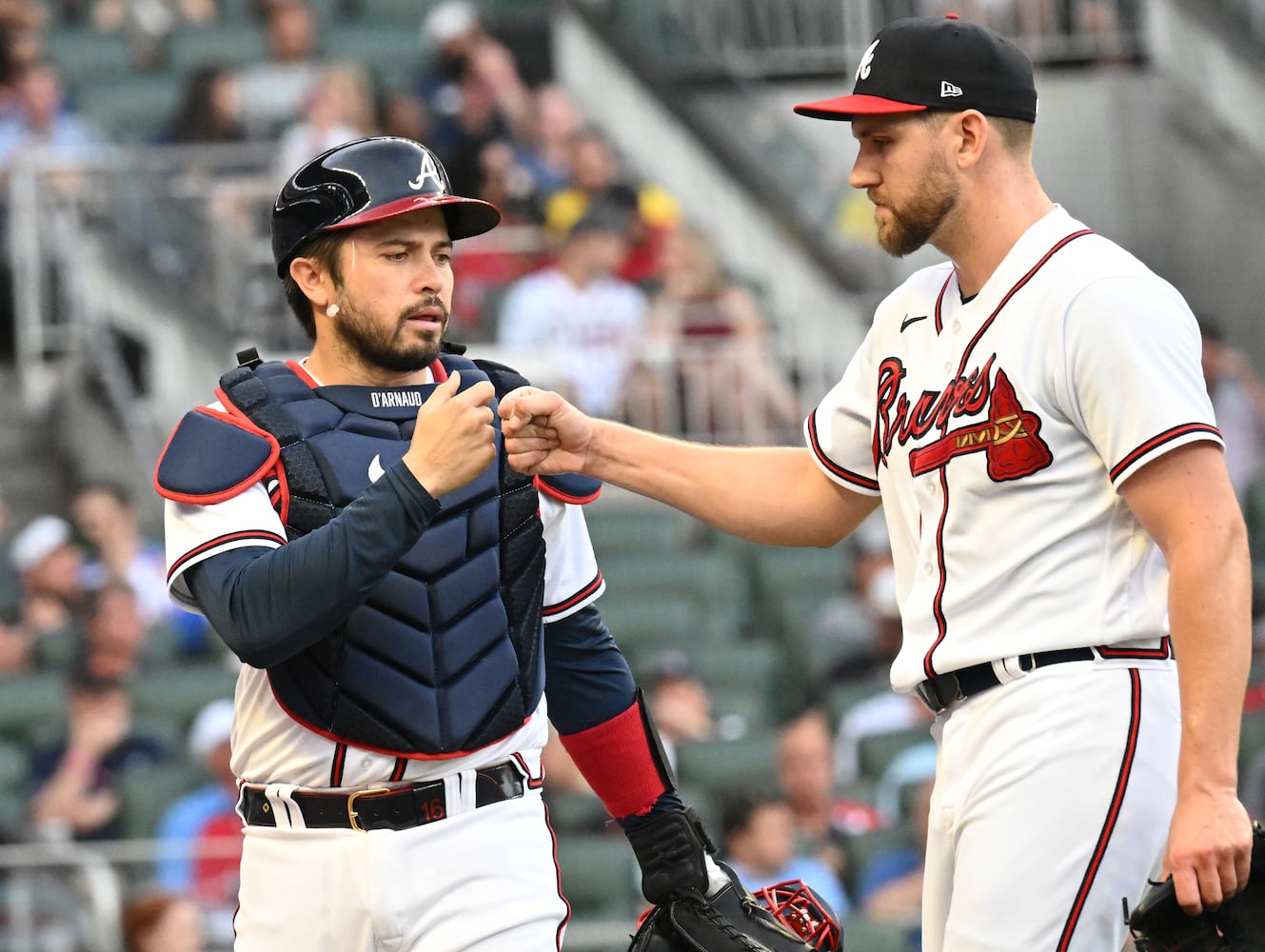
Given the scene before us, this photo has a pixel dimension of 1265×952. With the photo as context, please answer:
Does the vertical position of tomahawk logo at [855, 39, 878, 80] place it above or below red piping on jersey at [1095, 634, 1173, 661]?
above

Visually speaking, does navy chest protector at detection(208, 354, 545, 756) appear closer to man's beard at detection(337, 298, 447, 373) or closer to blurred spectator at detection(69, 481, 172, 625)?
man's beard at detection(337, 298, 447, 373)

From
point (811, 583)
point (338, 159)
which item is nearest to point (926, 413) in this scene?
point (338, 159)

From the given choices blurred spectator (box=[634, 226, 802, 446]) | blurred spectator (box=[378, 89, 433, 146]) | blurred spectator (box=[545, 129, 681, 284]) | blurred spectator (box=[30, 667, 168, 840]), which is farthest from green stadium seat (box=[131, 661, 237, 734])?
blurred spectator (box=[378, 89, 433, 146])

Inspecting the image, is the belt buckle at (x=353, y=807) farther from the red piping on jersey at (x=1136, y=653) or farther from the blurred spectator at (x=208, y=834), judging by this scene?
the blurred spectator at (x=208, y=834)

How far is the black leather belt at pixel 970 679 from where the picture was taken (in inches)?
114

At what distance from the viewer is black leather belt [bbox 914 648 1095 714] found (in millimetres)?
2908

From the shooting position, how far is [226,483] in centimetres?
315

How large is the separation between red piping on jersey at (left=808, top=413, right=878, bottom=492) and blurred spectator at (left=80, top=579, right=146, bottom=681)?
14.3 feet

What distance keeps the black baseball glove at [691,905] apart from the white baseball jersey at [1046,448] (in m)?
0.68

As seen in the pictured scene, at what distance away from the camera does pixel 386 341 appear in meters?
3.34

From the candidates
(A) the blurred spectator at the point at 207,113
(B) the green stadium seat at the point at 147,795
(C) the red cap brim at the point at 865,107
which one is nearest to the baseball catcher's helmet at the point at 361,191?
(C) the red cap brim at the point at 865,107

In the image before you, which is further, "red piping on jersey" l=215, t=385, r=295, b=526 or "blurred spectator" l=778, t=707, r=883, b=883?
"blurred spectator" l=778, t=707, r=883, b=883

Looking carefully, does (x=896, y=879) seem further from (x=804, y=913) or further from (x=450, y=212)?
(x=450, y=212)

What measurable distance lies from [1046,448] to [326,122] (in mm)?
7954
